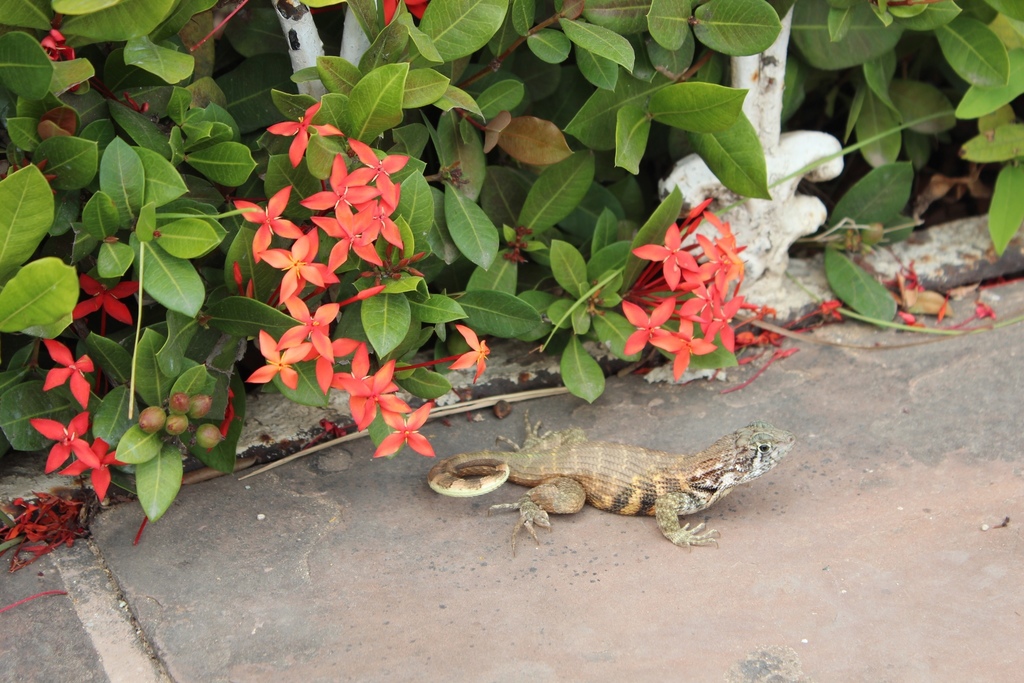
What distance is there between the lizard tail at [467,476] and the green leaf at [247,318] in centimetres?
69

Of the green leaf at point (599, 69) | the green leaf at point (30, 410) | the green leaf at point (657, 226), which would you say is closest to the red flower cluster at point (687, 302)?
the green leaf at point (657, 226)

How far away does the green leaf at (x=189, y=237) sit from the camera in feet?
7.85

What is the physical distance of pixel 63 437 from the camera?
244 cm

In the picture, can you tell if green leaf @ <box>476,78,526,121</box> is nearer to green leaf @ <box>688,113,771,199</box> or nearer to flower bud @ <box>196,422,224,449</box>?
green leaf @ <box>688,113,771,199</box>

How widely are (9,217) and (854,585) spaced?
2.34 metres

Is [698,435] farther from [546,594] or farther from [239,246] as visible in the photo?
[239,246]

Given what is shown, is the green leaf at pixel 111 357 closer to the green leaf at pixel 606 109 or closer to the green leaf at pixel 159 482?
the green leaf at pixel 159 482

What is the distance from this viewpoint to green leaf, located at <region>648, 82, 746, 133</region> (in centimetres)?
288

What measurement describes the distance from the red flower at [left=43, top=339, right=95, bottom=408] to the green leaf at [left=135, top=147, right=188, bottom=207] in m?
0.44

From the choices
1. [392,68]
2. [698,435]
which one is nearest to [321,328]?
[392,68]

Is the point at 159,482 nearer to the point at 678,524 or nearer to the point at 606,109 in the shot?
the point at 678,524

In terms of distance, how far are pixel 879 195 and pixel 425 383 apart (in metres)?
2.22

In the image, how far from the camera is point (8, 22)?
2291 millimetres

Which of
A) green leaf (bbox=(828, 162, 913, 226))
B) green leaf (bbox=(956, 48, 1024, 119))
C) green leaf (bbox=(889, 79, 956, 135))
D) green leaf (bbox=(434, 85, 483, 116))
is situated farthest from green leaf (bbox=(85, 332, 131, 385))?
green leaf (bbox=(889, 79, 956, 135))
